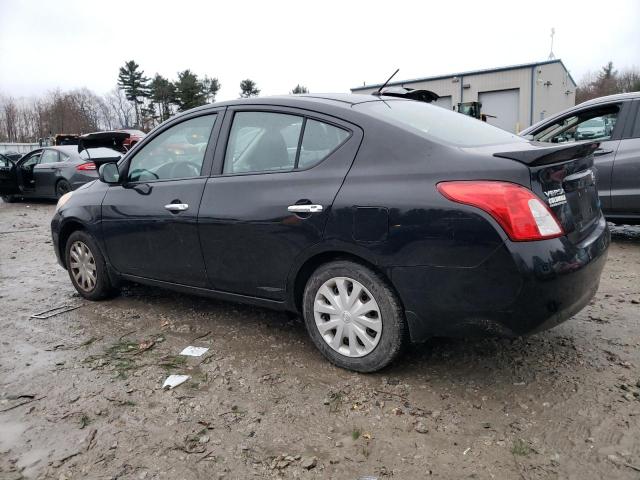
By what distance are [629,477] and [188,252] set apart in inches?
113

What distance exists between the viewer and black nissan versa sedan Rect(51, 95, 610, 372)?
2516 mm

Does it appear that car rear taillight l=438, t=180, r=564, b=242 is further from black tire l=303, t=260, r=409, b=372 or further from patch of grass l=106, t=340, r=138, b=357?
patch of grass l=106, t=340, r=138, b=357

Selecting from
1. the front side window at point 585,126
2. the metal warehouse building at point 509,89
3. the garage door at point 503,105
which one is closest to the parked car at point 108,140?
the front side window at point 585,126

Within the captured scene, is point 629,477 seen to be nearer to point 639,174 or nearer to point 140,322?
point 140,322

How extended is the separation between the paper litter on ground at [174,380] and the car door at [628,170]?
5249 mm

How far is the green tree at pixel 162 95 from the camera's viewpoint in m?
60.6

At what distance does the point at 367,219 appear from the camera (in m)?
2.81

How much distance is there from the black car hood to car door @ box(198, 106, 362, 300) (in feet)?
32.4

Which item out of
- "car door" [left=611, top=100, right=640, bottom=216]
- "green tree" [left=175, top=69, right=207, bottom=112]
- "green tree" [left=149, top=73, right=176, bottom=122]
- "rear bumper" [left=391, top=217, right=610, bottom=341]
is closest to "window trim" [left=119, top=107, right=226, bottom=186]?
"rear bumper" [left=391, top=217, right=610, bottom=341]

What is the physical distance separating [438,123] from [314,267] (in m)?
1.19

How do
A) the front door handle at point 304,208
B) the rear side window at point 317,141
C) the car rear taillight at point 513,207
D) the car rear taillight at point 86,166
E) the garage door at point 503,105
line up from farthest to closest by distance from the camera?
the garage door at point 503,105
the car rear taillight at point 86,166
the rear side window at point 317,141
the front door handle at point 304,208
the car rear taillight at point 513,207

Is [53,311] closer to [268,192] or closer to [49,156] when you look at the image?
[268,192]

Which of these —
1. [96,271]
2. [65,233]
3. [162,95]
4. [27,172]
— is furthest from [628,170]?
[162,95]

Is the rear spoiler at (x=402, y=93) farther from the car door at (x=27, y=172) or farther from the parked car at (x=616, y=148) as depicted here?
the car door at (x=27, y=172)
